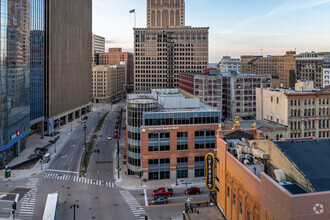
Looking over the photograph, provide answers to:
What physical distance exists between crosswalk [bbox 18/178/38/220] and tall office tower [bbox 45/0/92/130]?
58.6 m

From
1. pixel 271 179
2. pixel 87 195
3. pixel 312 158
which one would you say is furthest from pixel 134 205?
pixel 271 179

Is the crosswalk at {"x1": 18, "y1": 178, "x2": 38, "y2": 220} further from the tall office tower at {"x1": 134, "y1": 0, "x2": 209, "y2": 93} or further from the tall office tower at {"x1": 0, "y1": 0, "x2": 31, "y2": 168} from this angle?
the tall office tower at {"x1": 134, "y1": 0, "x2": 209, "y2": 93}

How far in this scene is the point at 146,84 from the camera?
19238 centimetres

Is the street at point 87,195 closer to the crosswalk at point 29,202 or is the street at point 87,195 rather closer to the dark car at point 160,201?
the crosswalk at point 29,202

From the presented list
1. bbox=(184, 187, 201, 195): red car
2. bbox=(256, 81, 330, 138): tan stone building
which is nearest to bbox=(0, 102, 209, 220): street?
bbox=(184, 187, 201, 195): red car

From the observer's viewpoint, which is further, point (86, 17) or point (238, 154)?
point (86, 17)

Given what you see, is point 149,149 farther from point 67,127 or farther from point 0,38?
point 67,127

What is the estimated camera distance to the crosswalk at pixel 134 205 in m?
51.9

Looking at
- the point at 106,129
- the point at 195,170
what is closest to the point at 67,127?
the point at 106,129

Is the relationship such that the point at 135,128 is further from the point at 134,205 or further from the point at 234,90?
the point at 234,90

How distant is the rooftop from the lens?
1139 inches

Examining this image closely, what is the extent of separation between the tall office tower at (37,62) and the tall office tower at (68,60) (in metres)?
5.76

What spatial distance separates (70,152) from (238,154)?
69.5m

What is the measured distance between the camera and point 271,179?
87.4 feet
